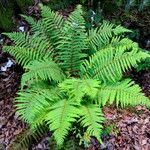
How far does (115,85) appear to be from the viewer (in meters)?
5.10

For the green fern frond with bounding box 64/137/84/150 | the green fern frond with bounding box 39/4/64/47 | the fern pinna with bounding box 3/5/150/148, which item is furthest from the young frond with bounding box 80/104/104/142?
the green fern frond with bounding box 39/4/64/47

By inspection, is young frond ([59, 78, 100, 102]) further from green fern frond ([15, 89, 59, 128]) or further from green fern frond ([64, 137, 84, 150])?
green fern frond ([64, 137, 84, 150])

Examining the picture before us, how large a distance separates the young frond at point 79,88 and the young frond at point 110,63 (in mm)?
245

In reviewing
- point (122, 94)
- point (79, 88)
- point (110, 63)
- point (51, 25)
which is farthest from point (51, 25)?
point (122, 94)

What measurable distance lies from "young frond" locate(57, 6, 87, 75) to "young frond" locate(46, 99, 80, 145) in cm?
78

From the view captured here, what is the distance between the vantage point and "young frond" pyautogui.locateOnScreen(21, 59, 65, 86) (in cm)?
504

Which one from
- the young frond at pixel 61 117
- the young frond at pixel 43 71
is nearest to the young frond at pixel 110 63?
the young frond at pixel 43 71

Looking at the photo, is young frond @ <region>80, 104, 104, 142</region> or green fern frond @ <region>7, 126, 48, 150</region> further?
green fern frond @ <region>7, 126, 48, 150</region>

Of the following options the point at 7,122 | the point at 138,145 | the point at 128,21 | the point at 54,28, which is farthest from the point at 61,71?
the point at 128,21

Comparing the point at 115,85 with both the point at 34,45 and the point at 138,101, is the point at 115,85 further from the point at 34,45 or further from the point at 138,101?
the point at 34,45

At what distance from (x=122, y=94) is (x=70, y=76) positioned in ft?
3.35

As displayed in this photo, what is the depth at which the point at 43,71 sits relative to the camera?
513 centimetres

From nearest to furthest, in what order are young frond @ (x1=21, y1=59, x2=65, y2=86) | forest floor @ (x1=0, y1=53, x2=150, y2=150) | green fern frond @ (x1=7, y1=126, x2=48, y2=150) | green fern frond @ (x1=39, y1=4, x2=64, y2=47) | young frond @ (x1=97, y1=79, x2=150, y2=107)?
young frond @ (x1=97, y1=79, x2=150, y2=107), young frond @ (x1=21, y1=59, x2=65, y2=86), green fern frond @ (x1=7, y1=126, x2=48, y2=150), forest floor @ (x1=0, y1=53, x2=150, y2=150), green fern frond @ (x1=39, y1=4, x2=64, y2=47)

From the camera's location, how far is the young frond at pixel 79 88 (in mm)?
4770
